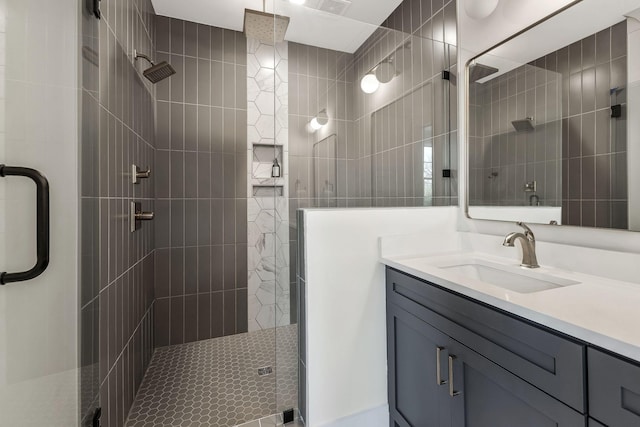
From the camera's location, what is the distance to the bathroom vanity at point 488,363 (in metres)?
0.62

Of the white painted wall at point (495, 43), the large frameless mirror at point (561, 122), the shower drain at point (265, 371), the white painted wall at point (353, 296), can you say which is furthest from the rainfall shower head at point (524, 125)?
the shower drain at point (265, 371)

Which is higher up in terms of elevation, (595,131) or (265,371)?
(595,131)

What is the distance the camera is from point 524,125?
1356mm

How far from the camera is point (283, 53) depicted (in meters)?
1.44

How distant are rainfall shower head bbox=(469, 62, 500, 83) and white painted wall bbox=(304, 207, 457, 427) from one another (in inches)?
34.6

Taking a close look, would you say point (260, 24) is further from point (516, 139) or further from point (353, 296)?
point (353, 296)

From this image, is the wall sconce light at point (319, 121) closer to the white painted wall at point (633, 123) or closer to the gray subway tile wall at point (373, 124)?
the gray subway tile wall at point (373, 124)

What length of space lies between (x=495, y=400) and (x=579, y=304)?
371 millimetres

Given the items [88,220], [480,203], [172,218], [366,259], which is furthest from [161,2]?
[480,203]

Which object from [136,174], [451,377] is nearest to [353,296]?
[451,377]

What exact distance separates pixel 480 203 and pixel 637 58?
791 millimetres

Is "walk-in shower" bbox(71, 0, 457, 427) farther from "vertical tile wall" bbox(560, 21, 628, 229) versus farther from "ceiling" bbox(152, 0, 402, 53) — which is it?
"vertical tile wall" bbox(560, 21, 628, 229)

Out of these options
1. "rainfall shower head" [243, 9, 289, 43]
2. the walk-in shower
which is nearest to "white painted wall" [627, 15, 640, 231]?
the walk-in shower

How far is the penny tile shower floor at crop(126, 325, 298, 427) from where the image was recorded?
1485mm
